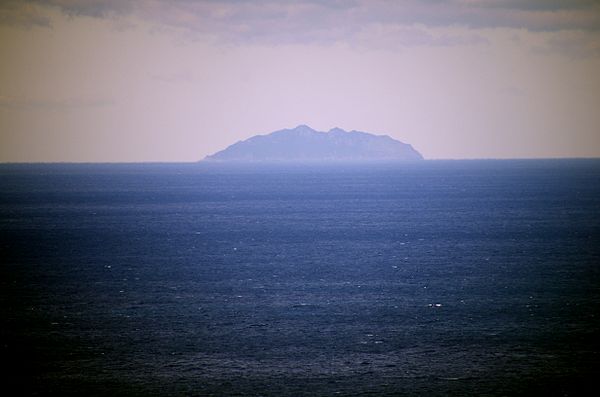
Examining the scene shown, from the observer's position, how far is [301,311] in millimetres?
32250

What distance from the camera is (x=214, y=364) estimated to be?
24453 mm

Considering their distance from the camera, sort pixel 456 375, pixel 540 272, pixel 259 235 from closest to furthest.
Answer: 1. pixel 456 375
2. pixel 540 272
3. pixel 259 235

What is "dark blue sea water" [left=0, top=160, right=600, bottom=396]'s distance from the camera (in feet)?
75.6

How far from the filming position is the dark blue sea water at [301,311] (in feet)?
75.6

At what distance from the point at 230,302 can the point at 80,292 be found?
729 cm

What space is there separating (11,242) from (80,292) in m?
24.0

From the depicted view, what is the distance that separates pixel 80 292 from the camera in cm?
3697

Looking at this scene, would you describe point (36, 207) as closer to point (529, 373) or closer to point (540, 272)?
point (540, 272)

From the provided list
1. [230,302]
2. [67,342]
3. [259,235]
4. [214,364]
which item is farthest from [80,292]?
[259,235]

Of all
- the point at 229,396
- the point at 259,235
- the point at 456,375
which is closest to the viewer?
the point at 229,396

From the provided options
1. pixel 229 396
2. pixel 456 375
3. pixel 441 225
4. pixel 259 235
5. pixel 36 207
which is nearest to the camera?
pixel 229 396

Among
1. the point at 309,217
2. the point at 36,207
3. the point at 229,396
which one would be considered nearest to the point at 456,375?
the point at 229,396

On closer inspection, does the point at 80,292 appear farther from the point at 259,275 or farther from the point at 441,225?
the point at 441,225

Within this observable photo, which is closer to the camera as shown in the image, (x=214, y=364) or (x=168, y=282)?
(x=214, y=364)
